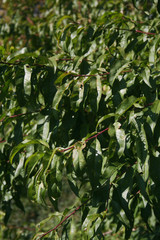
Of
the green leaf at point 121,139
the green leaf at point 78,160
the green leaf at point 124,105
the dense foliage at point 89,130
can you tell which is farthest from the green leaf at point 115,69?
the green leaf at point 78,160

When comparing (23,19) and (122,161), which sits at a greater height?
(23,19)

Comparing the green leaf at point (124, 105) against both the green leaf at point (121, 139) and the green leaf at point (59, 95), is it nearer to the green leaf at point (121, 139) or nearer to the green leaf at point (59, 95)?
the green leaf at point (121, 139)

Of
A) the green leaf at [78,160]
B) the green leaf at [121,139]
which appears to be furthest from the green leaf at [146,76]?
the green leaf at [78,160]

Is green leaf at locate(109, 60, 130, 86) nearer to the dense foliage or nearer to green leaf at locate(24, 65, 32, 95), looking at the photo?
the dense foliage

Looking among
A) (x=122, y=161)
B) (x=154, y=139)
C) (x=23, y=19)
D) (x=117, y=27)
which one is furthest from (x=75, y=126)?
(x=23, y=19)

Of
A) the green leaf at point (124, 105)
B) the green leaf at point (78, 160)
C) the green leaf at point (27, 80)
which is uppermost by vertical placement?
the green leaf at point (27, 80)

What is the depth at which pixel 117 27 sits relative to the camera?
1.73 m

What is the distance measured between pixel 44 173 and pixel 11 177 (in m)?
0.60

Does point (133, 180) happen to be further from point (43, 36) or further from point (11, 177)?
point (43, 36)

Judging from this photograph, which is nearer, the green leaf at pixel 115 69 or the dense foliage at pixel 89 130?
the dense foliage at pixel 89 130

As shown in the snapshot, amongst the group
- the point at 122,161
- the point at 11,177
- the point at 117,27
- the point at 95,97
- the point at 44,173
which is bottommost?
the point at 11,177

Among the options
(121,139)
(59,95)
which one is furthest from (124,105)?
(59,95)

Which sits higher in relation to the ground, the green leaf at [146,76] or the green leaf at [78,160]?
the green leaf at [146,76]

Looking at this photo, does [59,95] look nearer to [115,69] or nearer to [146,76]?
[115,69]
